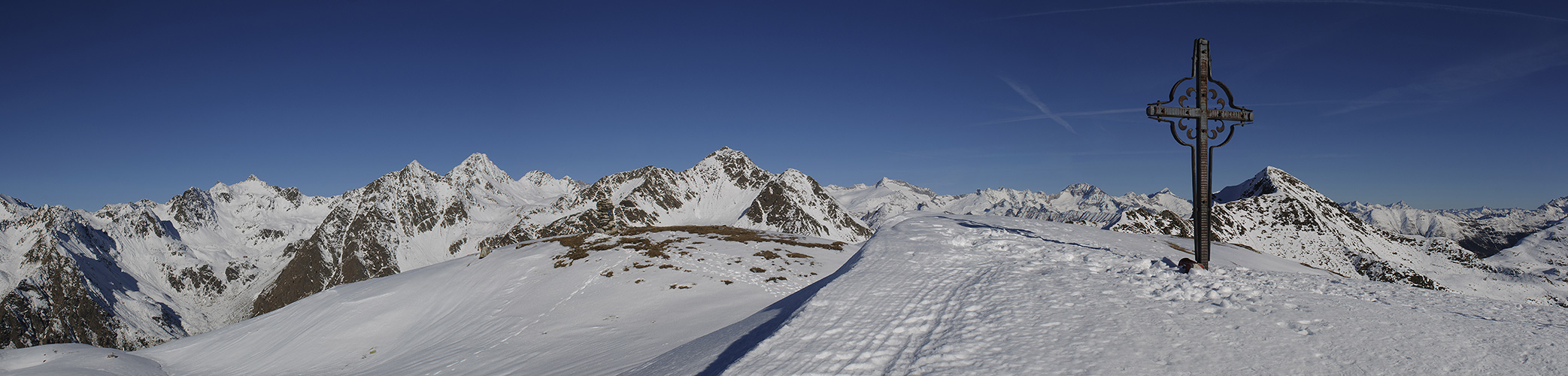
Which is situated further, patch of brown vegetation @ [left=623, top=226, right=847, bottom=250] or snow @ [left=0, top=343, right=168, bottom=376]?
patch of brown vegetation @ [left=623, top=226, right=847, bottom=250]

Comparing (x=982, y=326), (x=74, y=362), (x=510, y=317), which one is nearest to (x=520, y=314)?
(x=510, y=317)

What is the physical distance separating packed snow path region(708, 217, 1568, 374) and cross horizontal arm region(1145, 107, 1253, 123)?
393 cm

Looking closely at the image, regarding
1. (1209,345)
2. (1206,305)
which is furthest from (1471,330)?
(1209,345)

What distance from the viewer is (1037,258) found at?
44.7 ft

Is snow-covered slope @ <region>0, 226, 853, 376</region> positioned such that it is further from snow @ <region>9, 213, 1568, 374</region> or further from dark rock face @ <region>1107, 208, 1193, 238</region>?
dark rock face @ <region>1107, 208, 1193, 238</region>

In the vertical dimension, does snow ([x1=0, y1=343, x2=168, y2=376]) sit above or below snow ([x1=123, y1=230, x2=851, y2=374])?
below

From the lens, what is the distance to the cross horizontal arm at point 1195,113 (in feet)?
47.3

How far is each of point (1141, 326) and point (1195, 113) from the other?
9.28 m

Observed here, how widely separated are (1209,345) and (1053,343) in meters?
1.91

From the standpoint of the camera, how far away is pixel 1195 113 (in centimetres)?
1470

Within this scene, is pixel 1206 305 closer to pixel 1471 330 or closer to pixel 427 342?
pixel 1471 330

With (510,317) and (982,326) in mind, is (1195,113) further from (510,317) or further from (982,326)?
(510,317)

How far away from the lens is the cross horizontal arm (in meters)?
14.4

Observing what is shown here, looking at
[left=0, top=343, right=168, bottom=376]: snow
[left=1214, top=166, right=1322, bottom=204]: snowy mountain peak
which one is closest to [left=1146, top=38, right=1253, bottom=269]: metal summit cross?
[left=0, top=343, right=168, bottom=376]: snow
